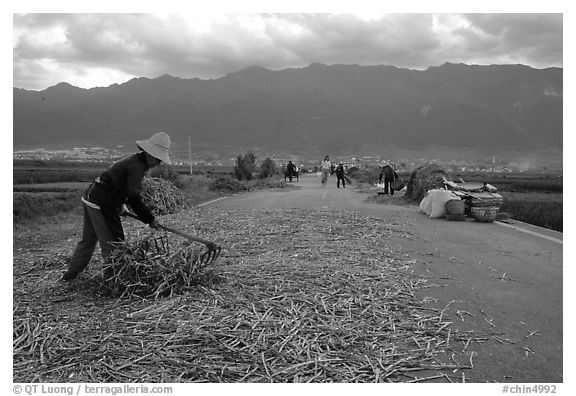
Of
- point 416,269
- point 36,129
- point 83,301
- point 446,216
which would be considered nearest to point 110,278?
point 83,301

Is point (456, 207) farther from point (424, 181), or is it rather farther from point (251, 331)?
point (251, 331)

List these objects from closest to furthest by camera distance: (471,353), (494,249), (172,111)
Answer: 1. (471,353)
2. (494,249)
3. (172,111)

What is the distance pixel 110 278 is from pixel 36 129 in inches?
6508

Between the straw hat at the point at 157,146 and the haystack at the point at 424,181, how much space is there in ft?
45.9

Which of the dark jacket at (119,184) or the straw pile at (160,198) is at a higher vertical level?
the dark jacket at (119,184)

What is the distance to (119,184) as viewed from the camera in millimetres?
5562

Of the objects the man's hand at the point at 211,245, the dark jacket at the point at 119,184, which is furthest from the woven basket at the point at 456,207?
the dark jacket at the point at 119,184

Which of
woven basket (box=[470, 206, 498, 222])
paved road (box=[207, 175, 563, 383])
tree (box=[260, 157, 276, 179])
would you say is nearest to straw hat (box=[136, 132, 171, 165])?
paved road (box=[207, 175, 563, 383])

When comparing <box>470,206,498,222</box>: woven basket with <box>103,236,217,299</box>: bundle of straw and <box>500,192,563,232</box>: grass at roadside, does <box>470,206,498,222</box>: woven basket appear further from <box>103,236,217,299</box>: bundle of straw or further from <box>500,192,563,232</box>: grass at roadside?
<box>103,236,217,299</box>: bundle of straw

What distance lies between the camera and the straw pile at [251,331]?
3.90m

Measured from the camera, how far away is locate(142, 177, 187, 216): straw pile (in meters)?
14.9

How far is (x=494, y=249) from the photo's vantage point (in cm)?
947

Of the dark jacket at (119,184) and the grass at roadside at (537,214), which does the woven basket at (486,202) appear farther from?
the dark jacket at (119,184)
